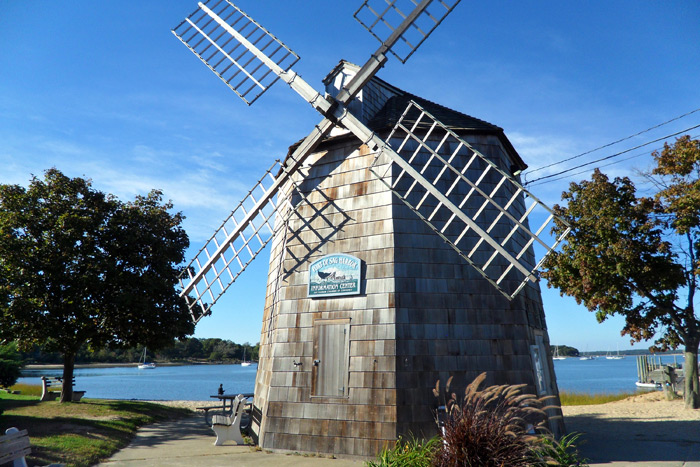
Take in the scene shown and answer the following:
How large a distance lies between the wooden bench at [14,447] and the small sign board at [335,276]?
5.83 meters

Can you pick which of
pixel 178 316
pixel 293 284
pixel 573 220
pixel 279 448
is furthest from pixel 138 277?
pixel 573 220

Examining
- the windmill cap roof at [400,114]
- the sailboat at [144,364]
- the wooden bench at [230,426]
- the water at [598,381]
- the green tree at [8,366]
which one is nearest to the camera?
the wooden bench at [230,426]

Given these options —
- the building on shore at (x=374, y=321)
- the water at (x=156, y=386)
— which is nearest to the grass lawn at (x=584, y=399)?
the building on shore at (x=374, y=321)

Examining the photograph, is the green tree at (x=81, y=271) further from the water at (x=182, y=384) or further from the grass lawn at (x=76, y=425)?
the water at (x=182, y=384)

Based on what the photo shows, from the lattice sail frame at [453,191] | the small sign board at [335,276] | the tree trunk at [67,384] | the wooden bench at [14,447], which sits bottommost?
the wooden bench at [14,447]

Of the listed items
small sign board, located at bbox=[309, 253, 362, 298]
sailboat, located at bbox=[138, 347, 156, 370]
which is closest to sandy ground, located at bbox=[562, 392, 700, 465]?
small sign board, located at bbox=[309, 253, 362, 298]

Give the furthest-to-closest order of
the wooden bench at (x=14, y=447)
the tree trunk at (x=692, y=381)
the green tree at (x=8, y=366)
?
the green tree at (x=8, y=366) < the tree trunk at (x=692, y=381) < the wooden bench at (x=14, y=447)

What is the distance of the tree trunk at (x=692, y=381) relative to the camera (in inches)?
682

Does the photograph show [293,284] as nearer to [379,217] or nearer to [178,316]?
[379,217]

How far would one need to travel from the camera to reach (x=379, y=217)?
10.4 m

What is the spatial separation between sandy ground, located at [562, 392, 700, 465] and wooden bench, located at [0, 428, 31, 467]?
959cm

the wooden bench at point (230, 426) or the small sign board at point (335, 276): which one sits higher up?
the small sign board at point (335, 276)

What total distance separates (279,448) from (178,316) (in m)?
9.78

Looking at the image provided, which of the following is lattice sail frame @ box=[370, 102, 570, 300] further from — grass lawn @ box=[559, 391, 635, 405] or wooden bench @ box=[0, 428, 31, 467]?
grass lawn @ box=[559, 391, 635, 405]
